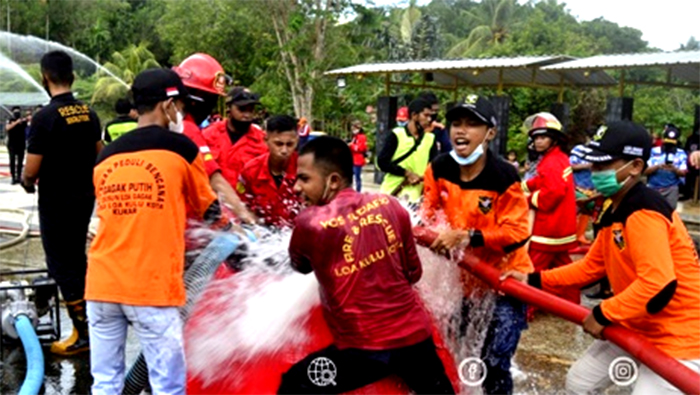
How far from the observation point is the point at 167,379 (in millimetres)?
3277

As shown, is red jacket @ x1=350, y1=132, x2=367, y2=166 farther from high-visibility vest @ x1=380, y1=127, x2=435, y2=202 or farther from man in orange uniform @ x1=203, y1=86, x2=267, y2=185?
man in orange uniform @ x1=203, y1=86, x2=267, y2=185

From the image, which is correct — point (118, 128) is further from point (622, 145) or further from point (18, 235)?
point (622, 145)

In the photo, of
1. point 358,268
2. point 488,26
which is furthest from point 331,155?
point 488,26

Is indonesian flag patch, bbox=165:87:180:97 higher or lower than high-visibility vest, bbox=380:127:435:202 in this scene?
higher

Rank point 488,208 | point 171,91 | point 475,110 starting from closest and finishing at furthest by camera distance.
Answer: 1. point 171,91
2. point 475,110
3. point 488,208

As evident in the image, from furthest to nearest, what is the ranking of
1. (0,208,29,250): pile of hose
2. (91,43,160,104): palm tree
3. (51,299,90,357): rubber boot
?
1. (91,43,160,104): palm tree
2. (0,208,29,250): pile of hose
3. (51,299,90,357): rubber boot

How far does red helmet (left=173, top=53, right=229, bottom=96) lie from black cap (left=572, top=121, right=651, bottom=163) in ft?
7.77

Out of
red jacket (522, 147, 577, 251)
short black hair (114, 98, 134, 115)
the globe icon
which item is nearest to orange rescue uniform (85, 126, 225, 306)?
the globe icon

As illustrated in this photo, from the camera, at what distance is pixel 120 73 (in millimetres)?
40625

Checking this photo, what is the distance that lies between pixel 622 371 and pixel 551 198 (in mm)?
3009

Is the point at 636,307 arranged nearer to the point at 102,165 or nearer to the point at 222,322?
the point at 222,322

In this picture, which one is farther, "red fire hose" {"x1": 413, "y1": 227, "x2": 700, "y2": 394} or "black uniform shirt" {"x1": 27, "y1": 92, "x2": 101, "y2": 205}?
"black uniform shirt" {"x1": 27, "y1": 92, "x2": 101, "y2": 205}

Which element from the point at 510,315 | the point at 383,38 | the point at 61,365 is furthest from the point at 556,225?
the point at 383,38

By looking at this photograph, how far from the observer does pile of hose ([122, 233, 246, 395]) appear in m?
3.54
